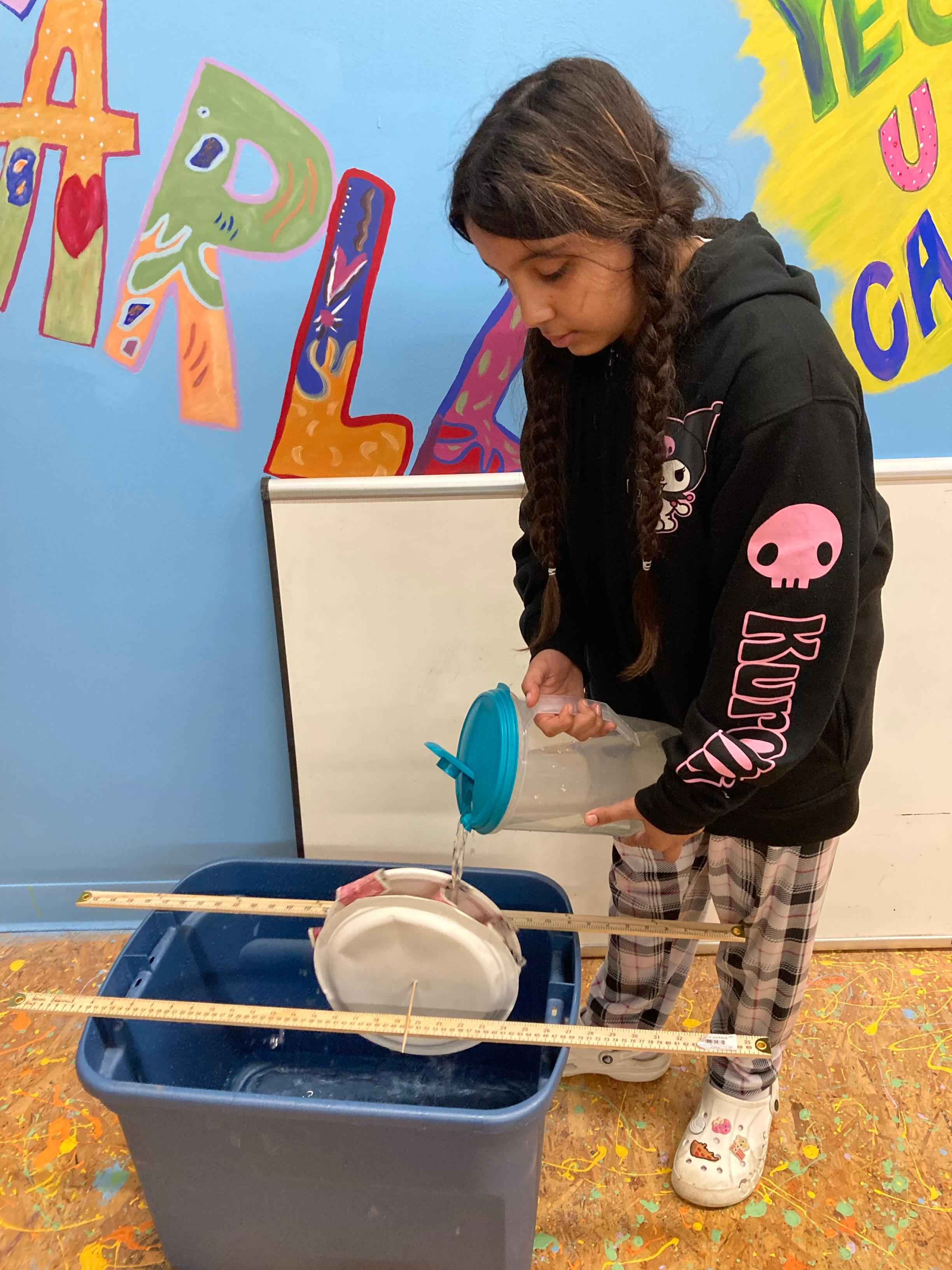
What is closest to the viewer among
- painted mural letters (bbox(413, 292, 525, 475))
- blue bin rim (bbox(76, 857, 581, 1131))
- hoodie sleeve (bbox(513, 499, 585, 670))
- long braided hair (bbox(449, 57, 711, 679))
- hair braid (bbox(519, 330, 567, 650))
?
long braided hair (bbox(449, 57, 711, 679))

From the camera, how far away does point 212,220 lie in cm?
105

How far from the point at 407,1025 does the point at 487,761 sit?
9.5 inches

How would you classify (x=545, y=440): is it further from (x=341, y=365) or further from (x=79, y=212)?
(x=79, y=212)

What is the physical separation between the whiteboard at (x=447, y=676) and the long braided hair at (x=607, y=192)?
413mm

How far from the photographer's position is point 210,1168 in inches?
33.7

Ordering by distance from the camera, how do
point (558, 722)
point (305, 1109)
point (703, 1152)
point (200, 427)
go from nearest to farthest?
point (305, 1109) < point (558, 722) < point (703, 1152) < point (200, 427)

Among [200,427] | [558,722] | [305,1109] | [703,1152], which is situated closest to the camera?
[305,1109]

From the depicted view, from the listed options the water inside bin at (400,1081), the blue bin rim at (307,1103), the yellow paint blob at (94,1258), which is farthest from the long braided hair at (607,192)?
the yellow paint blob at (94,1258)

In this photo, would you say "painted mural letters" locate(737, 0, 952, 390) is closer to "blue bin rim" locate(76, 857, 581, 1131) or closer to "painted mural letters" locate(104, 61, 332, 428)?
"painted mural letters" locate(104, 61, 332, 428)

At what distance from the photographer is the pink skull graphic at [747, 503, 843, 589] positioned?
0.68m

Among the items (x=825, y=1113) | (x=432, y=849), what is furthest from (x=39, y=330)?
(x=825, y=1113)

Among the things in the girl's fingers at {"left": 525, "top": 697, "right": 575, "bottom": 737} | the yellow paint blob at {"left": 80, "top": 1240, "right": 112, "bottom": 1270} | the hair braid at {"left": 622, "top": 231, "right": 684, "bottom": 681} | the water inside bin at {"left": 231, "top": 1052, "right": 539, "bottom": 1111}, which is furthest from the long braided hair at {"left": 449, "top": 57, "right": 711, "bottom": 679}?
the yellow paint blob at {"left": 80, "top": 1240, "right": 112, "bottom": 1270}

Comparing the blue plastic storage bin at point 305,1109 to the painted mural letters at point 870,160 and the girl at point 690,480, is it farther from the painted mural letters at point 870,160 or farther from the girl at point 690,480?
the painted mural letters at point 870,160

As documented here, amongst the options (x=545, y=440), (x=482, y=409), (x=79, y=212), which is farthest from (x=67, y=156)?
(x=545, y=440)
